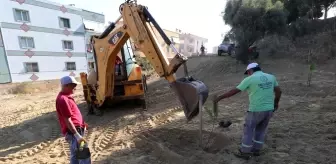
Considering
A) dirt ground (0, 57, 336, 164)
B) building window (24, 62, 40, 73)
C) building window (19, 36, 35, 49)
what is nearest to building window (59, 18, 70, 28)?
building window (19, 36, 35, 49)

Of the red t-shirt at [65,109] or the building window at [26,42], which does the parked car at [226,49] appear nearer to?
the building window at [26,42]

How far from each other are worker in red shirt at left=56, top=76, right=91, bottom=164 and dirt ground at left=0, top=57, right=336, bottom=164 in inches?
45.6

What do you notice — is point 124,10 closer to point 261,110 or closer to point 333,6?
point 261,110

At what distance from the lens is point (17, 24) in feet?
60.8

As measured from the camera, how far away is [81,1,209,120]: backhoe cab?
14.1 ft

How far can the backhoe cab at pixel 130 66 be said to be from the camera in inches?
169

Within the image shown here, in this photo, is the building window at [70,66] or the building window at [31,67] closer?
the building window at [31,67]

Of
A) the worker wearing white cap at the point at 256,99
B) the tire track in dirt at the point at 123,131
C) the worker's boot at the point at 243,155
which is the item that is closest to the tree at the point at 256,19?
the tire track in dirt at the point at 123,131

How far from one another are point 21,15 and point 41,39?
2.37m

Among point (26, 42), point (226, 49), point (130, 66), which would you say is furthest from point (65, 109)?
point (26, 42)

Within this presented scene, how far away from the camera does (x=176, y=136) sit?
4992 mm

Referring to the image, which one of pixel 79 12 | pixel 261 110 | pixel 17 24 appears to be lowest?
pixel 261 110

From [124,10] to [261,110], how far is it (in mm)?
3870


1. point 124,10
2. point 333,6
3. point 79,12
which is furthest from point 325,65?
point 79,12
